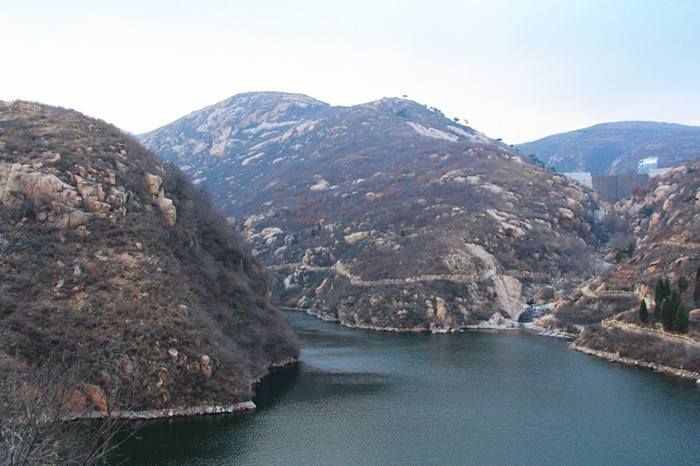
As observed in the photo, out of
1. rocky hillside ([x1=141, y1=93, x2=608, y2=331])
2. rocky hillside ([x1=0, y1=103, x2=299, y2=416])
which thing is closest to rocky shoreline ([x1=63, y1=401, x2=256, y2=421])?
rocky hillside ([x1=0, y1=103, x2=299, y2=416])

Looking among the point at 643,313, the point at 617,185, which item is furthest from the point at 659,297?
the point at 617,185

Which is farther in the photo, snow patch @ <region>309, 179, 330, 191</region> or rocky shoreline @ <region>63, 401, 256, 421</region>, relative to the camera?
snow patch @ <region>309, 179, 330, 191</region>

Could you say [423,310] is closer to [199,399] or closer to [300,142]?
[199,399]

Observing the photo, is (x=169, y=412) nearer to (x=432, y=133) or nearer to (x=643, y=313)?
(x=643, y=313)

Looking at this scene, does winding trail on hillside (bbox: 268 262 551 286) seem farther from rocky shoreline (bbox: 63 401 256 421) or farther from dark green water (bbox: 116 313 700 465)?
rocky shoreline (bbox: 63 401 256 421)

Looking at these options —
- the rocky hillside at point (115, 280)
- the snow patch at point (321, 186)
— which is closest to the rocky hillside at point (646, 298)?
the rocky hillside at point (115, 280)

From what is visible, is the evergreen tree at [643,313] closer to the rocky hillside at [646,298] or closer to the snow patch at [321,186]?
the rocky hillside at [646,298]
